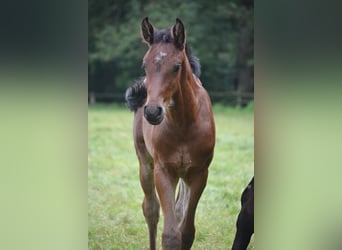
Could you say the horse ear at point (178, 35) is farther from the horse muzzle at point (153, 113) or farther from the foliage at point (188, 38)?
the foliage at point (188, 38)

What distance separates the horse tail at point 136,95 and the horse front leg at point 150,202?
37 cm

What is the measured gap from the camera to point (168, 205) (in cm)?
312

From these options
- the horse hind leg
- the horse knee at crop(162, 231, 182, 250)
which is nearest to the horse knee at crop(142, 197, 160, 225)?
→ the horse hind leg

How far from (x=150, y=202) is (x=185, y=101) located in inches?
30.9

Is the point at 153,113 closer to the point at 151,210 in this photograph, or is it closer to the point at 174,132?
the point at 174,132

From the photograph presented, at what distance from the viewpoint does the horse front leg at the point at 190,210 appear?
3.33 metres

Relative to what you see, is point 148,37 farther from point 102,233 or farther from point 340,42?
point 102,233

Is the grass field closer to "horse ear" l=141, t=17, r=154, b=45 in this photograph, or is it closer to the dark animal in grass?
the dark animal in grass

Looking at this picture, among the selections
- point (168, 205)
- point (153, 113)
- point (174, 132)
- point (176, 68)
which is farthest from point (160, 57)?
point (168, 205)

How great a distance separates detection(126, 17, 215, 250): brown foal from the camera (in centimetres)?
285

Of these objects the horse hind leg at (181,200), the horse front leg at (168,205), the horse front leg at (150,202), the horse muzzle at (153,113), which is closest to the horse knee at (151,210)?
the horse front leg at (150,202)

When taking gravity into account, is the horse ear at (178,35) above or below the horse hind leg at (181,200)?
above

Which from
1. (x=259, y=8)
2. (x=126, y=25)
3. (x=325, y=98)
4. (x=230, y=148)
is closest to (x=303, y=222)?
(x=325, y=98)

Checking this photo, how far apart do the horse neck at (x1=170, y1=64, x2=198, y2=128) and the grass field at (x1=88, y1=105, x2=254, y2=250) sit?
0.66 metres
